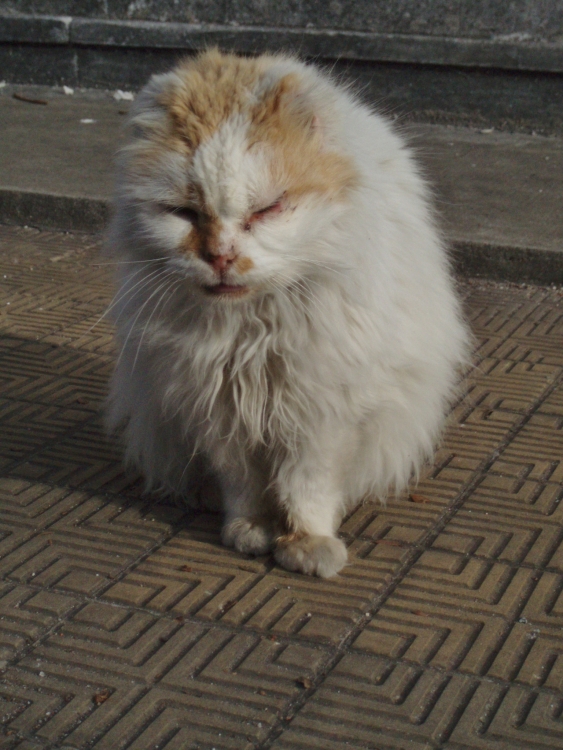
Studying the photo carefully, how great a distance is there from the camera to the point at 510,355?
177 inches

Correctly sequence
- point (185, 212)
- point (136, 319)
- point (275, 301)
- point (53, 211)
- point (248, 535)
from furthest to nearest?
1. point (53, 211)
2. point (248, 535)
3. point (136, 319)
4. point (275, 301)
5. point (185, 212)

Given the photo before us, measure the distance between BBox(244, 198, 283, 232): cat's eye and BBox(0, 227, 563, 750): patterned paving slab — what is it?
3.58ft

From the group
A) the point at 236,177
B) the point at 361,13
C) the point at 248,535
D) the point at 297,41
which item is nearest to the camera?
the point at 236,177

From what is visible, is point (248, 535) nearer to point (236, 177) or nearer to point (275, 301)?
point (275, 301)

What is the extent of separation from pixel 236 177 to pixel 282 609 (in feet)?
4.00

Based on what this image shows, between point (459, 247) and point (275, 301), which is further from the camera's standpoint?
point (459, 247)

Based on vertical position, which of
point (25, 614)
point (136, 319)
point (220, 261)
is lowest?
point (25, 614)

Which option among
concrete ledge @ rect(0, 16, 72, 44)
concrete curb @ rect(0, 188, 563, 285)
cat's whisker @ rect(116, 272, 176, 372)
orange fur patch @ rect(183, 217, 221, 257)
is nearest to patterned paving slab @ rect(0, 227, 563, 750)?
cat's whisker @ rect(116, 272, 176, 372)

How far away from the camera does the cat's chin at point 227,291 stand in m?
2.60

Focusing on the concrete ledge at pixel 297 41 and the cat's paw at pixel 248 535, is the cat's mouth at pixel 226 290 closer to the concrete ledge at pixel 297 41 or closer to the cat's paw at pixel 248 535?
the cat's paw at pixel 248 535

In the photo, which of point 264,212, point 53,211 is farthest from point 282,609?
point 53,211

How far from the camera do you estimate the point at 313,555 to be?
115 inches

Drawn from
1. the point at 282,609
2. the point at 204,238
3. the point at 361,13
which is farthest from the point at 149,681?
the point at 361,13

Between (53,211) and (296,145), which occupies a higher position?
(296,145)
